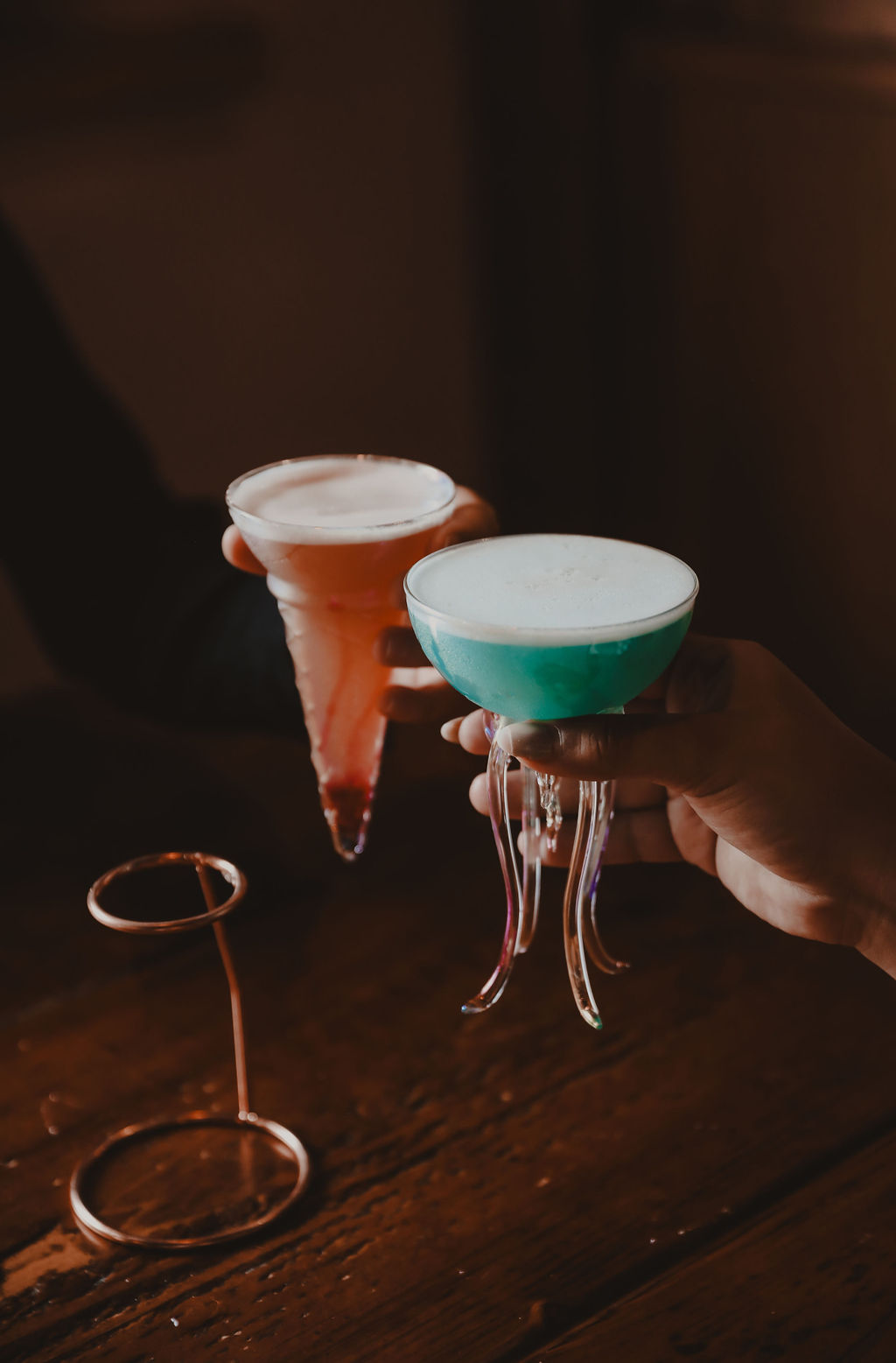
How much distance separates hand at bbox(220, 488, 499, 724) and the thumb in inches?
8.5

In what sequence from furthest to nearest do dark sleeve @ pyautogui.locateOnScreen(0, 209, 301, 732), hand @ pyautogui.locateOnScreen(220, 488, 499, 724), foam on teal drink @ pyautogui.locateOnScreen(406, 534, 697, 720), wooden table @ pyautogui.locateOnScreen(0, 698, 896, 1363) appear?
1. dark sleeve @ pyautogui.locateOnScreen(0, 209, 301, 732)
2. hand @ pyautogui.locateOnScreen(220, 488, 499, 724)
3. wooden table @ pyautogui.locateOnScreen(0, 698, 896, 1363)
4. foam on teal drink @ pyautogui.locateOnScreen(406, 534, 697, 720)

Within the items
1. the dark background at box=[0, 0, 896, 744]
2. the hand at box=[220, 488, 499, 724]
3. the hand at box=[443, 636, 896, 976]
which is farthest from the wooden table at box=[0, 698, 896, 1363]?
the dark background at box=[0, 0, 896, 744]

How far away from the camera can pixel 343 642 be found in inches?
38.6

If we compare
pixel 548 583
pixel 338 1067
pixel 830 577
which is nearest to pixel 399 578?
pixel 548 583

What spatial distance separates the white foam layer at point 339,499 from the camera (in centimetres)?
87

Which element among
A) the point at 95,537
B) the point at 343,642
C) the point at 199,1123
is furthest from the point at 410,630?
the point at 95,537

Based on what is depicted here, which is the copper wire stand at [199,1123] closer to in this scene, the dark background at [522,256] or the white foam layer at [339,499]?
the white foam layer at [339,499]

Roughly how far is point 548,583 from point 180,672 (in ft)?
3.28

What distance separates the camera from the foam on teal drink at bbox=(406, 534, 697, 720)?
67 centimetres

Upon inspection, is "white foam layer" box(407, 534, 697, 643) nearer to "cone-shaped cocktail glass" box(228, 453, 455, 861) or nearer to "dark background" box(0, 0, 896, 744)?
"cone-shaped cocktail glass" box(228, 453, 455, 861)

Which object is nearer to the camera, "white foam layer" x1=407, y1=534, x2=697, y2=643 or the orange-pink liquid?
"white foam layer" x1=407, y1=534, x2=697, y2=643

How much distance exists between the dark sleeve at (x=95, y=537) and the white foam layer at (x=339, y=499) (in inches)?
A: 23.0

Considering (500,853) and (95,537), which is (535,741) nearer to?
(500,853)

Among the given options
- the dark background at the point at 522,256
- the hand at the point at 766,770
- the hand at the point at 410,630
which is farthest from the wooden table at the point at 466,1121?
the dark background at the point at 522,256
